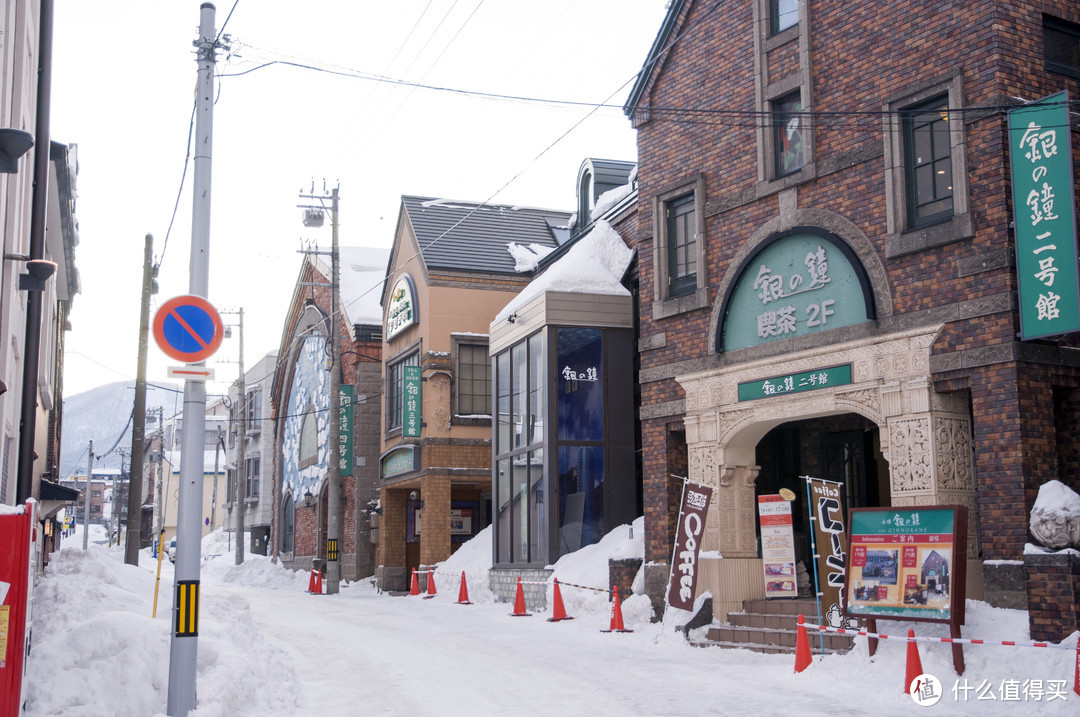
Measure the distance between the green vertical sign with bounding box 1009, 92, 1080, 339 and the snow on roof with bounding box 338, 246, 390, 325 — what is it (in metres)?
27.2

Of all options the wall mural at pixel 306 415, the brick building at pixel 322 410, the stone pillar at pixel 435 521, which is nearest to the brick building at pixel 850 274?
the stone pillar at pixel 435 521

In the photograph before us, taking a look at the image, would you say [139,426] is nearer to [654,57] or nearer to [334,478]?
[334,478]

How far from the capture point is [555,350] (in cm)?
2388

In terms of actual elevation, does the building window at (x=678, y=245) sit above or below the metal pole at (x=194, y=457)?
above

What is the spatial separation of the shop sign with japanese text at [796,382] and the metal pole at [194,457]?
949cm

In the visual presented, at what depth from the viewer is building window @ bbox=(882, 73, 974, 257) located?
1441cm

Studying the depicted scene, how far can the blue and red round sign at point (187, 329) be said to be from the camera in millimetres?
9825

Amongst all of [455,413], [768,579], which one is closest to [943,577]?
[768,579]

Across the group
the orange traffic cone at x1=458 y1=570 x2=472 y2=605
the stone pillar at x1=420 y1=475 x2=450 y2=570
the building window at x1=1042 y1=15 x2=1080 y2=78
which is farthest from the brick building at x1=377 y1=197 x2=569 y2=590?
the building window at x1=1042 y1=15 x2=1080 y2=78

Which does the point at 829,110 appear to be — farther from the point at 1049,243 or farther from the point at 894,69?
the point at 1049,243

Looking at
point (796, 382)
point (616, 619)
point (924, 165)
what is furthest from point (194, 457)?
point (924, 165)

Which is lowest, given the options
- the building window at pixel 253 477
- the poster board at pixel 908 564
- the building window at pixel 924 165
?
the poster board at pixel 908 564

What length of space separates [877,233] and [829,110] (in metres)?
2.41

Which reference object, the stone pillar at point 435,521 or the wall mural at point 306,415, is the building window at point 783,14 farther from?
the wall mural at point 306,415
